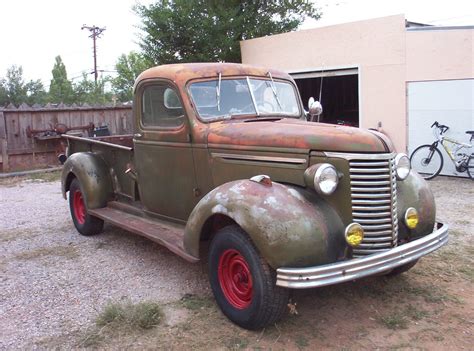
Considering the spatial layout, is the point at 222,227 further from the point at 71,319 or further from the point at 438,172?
the point at 438,172

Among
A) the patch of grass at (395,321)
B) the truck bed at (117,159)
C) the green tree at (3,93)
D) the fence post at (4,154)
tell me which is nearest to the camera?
the patch of grass at (395,321)

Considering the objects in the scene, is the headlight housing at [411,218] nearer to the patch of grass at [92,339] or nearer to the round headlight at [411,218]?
the round headlight at [411,218]

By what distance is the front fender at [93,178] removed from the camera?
5559 millimetres

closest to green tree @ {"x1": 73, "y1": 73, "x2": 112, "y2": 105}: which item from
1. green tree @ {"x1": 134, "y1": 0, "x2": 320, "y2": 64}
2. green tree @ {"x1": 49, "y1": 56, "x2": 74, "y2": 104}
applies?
green tree @ {"x1": 49, "y1": 56, "x2": 74, "y2": 104}

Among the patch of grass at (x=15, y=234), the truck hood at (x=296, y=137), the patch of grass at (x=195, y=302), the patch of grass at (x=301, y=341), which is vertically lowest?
the patch of grass at (x=301, y=341)

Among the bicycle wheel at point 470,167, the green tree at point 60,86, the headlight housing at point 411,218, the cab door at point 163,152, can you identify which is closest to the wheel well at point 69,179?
the cab door at point 163,152

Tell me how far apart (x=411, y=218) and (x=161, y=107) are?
253 centimetres

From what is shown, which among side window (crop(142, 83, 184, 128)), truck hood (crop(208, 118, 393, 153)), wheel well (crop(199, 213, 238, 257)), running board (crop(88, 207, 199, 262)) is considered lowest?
running board (crop(88, 207, 199, 262))

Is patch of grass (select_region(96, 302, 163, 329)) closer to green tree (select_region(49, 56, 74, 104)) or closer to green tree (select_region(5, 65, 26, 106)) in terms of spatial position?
green tree (select_region(5, 65, 26, 106))

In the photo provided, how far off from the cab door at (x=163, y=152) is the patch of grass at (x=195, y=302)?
34.1 inches

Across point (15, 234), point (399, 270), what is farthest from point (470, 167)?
point (15, 234)

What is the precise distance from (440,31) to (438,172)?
2696mm

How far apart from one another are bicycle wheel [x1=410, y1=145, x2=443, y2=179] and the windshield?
18.2 ft

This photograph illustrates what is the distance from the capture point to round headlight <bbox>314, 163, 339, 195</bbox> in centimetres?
321
